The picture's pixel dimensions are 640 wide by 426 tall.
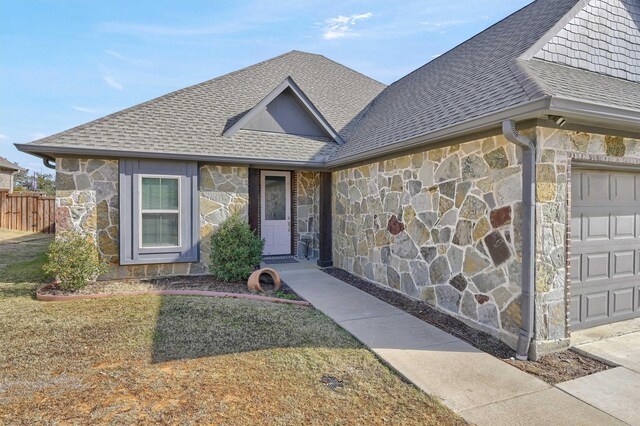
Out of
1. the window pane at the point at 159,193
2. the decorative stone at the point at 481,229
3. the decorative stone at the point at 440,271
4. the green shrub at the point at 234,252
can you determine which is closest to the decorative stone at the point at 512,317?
the decorative stone at the point at 481,229

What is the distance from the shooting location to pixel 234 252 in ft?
24.7

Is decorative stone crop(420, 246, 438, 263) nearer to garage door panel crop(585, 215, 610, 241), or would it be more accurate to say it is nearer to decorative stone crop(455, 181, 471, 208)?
decorative stone crop(455, 181, 471, 208)

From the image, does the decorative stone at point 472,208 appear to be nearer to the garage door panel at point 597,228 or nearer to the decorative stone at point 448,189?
the decorative stone at point 448,189

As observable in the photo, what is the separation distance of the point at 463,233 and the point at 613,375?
89.5 inches

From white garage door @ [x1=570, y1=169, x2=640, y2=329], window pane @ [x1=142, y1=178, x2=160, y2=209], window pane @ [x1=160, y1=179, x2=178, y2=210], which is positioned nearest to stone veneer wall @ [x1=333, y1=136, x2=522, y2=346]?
white garage door @ [x1=570, y1=169, x2=640, y2=329]

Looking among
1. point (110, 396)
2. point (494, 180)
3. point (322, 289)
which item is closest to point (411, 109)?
point (494, 180)

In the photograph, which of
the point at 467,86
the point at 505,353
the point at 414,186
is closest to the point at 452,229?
the point at 414,186

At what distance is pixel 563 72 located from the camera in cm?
537

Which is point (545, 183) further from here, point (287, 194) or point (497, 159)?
point (287, 194)

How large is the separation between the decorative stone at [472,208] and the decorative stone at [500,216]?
0.18 m

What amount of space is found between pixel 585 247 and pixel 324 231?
19.1ft

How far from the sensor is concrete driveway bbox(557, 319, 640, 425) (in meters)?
3.14

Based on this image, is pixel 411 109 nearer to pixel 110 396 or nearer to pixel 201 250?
pixel 201 250

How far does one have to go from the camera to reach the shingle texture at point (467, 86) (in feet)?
16.6
